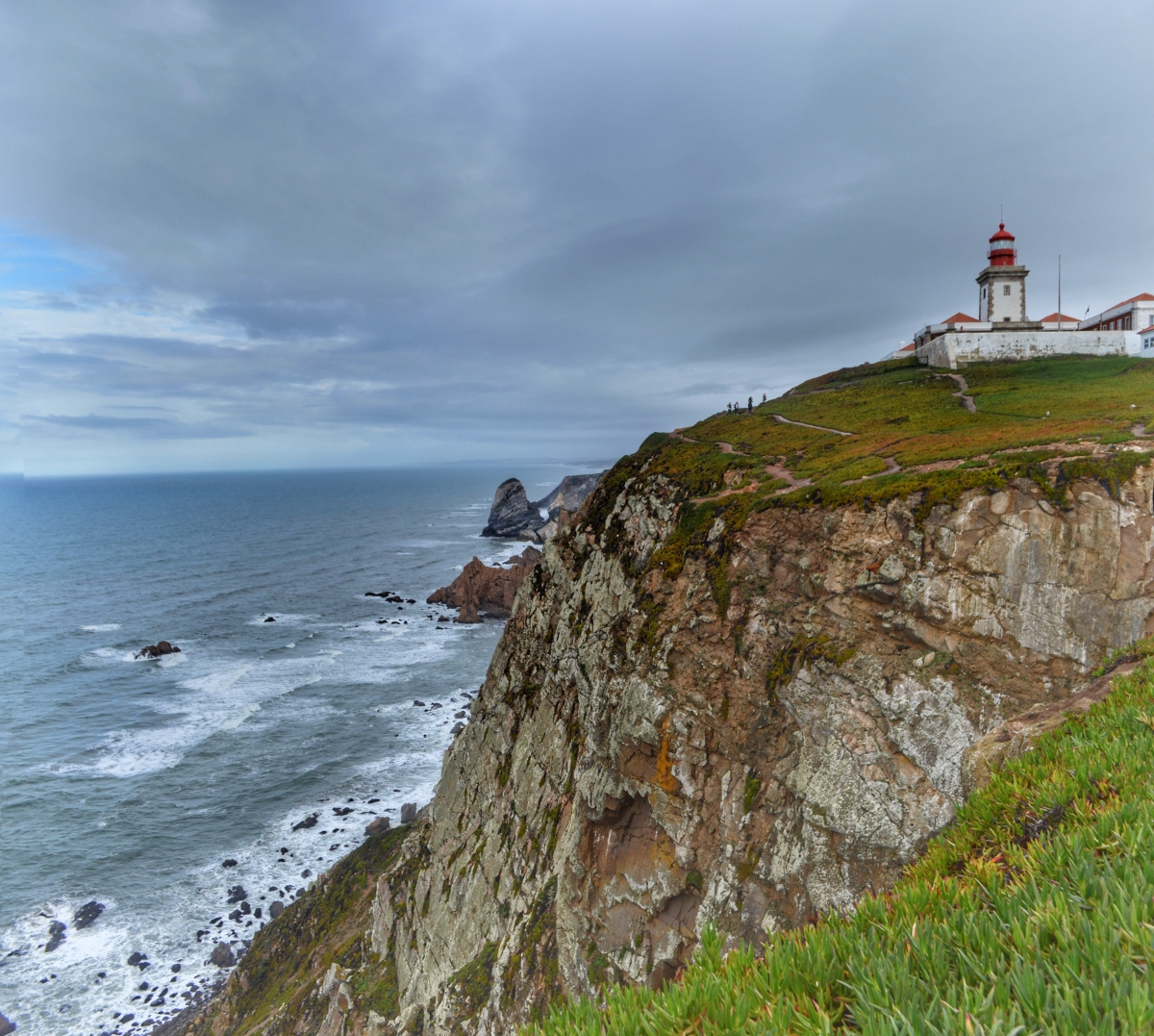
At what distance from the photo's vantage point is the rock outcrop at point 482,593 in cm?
8900

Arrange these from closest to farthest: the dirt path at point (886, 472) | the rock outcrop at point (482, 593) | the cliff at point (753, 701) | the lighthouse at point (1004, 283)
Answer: the cliff at point (753, 701), the dirt path at point (886, 472), the lighthouse at point (1004, 283), the rock outcrop at point (482, 593)

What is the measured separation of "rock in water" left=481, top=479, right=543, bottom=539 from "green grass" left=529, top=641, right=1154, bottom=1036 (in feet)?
488

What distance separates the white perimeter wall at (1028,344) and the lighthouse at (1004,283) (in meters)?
4.47

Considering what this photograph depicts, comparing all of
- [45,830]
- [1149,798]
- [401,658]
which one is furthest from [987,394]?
[45,830]

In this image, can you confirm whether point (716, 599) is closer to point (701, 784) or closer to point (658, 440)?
point (701, 784)

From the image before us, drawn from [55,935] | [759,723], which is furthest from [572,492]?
[759,723]

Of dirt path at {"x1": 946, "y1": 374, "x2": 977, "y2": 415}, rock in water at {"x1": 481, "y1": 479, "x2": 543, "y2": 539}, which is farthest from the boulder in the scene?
dirt path at {"x1": 946, "y1": 374, "x2": 977, "y2": 415}

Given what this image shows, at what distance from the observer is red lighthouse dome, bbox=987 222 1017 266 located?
187 ft

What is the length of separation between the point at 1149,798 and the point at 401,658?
75.5m

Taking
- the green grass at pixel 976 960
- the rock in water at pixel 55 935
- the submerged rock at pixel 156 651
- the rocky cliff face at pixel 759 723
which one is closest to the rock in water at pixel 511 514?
the submerged rock at pixel 156 651

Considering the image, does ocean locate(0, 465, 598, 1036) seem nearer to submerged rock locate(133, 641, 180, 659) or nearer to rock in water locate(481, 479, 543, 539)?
submerged rock locate(133, 641, 180, 659)

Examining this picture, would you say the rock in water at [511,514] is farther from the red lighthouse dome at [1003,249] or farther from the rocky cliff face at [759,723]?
the rocky cliff face at [759,723]

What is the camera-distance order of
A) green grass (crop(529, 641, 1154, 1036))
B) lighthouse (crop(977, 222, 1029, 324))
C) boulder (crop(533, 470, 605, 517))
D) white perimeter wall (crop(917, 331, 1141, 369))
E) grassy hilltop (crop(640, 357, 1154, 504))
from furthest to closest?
boulder (crop(533, 470, 605, 517)), lighthouse (crop(977, 222, 1029, 324)), white perimeter wall (crop(917, 331, 1141, 369)), grassy hilltop (crop(640, 357, 1154, 504)), green grass (crop(529, 641, 1154, 1036))

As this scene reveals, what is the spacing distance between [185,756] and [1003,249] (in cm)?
8677
